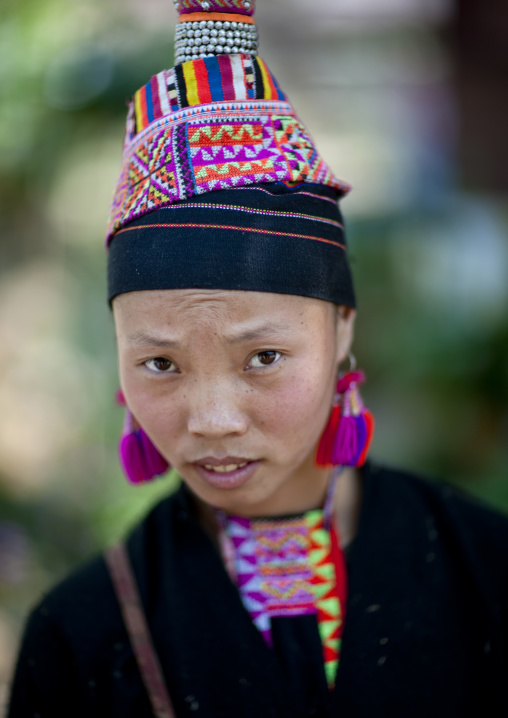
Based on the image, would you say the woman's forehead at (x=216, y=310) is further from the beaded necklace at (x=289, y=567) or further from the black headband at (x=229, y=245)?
the beaded necklace at (x=289, y=567)

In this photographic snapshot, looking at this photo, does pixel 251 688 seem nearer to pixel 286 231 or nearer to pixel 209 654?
pixel 209 654

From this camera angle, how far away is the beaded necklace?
172 cm

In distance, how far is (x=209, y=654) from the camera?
5.48ft

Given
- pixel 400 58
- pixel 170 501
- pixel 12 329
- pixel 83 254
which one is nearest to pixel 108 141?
pixel 83 254

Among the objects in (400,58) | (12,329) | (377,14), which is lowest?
(12,329)

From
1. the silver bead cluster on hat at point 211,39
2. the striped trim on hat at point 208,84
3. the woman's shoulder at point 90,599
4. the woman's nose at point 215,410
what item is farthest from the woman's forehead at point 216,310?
the woman's shoulder at point 90,599

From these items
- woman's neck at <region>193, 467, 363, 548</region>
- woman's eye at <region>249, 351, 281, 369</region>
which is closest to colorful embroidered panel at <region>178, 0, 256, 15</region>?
woman's eye at <region>249, 351, 281, 369</region>

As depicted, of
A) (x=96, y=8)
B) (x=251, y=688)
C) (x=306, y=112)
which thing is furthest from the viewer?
(x=306, y=112)

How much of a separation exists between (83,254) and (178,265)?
11.6 feet

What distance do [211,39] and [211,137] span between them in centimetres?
23

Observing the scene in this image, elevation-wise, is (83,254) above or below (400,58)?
below

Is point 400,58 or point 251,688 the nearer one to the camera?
point 251,688

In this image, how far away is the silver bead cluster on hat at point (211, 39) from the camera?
1.50m

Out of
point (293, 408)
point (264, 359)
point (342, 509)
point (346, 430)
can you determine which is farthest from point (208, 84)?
point (342, 509)
